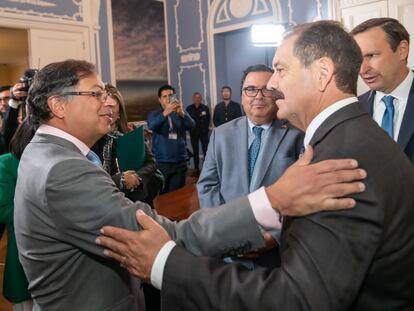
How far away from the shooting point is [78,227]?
3.69ft

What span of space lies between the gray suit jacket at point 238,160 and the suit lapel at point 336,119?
0.89m

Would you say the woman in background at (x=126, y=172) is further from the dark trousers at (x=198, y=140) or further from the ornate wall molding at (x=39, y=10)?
the dark trousers at (x=198, y=140)

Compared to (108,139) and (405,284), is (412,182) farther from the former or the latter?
(108,139)

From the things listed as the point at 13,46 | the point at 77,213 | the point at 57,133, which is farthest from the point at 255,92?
the point at 13,46

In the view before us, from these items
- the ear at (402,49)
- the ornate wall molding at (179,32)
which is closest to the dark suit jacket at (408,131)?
the ear at (402,49)

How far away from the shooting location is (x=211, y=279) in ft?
3.09

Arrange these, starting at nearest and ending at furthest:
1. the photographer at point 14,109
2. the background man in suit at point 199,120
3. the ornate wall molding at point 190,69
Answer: the photographer at point 14,109 < the background man in suit at point 199,120 < the ornate wall molding at point 190,69

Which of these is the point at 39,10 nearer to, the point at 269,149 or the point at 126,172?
the point at 126,172

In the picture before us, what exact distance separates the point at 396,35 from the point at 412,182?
1.48 m

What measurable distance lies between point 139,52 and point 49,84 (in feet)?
25.0

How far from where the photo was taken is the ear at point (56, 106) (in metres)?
1.39

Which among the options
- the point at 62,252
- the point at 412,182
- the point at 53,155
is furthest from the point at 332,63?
the point at 62,252

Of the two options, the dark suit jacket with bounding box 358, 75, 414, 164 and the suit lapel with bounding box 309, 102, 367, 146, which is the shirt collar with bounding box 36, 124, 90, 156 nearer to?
the suit lapel with bounding box 309, 102, 367, 146

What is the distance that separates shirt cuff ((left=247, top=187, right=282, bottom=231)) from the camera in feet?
3.46
